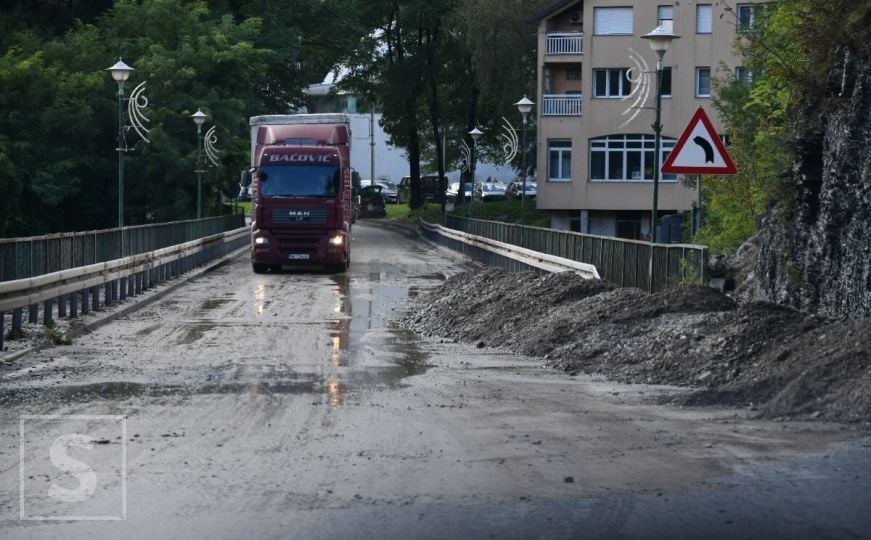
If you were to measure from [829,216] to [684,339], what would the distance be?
1985 mm

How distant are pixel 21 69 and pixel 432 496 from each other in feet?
129

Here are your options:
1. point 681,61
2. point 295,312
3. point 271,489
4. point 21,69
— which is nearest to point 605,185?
point 681,61

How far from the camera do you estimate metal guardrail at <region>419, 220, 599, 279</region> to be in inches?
899

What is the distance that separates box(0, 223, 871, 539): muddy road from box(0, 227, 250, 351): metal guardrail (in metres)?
1.21

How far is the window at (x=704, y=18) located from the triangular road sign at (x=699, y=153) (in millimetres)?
45196

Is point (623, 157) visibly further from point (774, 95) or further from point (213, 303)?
point (213, 303)

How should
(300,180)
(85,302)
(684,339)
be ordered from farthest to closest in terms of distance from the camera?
(300,180), (85,302), (684,339)

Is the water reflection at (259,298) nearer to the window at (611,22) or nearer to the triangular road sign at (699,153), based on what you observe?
the triangular road sign at (699,153)

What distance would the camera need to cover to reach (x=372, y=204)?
87.1 meters

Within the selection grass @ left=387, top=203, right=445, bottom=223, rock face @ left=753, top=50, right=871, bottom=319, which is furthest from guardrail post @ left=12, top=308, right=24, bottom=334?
grass @ left=387, top=203, right=445, bottom=223

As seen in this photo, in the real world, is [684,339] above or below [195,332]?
above

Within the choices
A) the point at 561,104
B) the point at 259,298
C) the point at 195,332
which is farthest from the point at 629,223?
the point at 195,332

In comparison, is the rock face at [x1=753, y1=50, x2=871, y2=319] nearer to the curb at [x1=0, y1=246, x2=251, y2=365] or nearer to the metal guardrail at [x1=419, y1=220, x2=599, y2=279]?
the metal guardrail at [x1=419, y1=220, x2=599, y2=279]

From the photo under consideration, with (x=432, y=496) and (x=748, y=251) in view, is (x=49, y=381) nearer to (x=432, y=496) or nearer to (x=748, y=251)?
(x=432, y=496)
